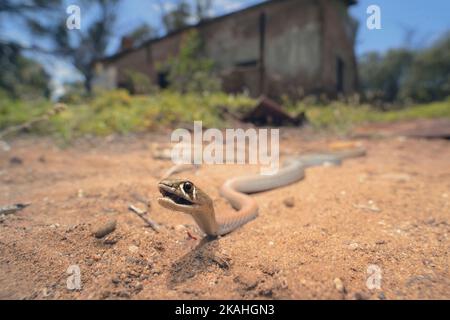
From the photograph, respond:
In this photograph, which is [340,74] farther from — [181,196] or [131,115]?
[181,196]

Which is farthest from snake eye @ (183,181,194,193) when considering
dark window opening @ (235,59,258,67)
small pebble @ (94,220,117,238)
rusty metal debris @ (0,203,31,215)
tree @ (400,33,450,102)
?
tree @ (400,33,450,102)

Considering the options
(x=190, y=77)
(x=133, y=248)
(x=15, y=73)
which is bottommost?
(x=133, y=248)

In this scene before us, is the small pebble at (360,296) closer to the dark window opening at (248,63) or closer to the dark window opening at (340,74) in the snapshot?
the dark window opening at (248,63)

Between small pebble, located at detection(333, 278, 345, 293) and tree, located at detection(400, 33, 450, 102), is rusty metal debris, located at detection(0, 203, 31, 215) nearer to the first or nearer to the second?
small pebble, located at detection(333, 278, 345, 293)

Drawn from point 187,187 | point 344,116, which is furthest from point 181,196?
point 344,116

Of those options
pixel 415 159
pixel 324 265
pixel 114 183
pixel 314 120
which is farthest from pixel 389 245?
pixel 314 120

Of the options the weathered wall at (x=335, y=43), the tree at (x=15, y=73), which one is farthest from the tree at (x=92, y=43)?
the weathered wall at (x=335, y=43)
